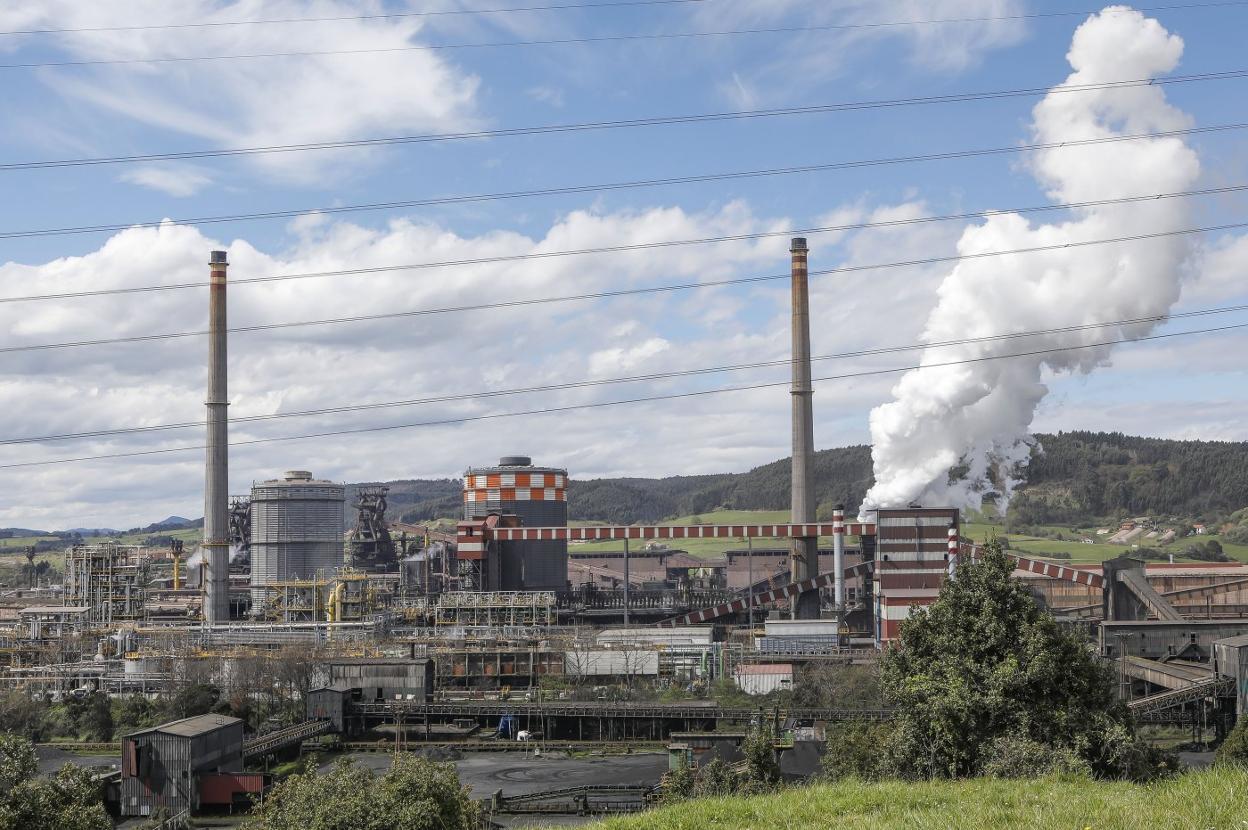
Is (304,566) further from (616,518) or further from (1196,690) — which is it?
(616,518)

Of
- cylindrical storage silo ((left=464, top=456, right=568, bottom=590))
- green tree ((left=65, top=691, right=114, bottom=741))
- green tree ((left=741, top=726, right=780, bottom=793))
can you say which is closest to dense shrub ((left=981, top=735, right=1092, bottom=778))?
green tree ((left=741, top=726, right=780, bottom=793))

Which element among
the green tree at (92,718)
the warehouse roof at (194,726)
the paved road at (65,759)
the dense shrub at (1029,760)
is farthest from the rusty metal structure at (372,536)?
the dense shrub at (1029,760)

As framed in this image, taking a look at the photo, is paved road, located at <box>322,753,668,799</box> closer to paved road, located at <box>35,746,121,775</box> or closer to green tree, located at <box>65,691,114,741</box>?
paved road, located at <box>35,746,121,775</box>

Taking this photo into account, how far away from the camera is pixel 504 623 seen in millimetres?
60125

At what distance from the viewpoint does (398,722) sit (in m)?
40.0

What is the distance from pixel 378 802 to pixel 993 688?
783 centimetres

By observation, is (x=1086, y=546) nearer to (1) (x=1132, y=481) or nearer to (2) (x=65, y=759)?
(1) (x=1132, y=481)

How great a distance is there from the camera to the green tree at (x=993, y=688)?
1542 centimetres

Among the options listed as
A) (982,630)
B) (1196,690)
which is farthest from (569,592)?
(982,630)

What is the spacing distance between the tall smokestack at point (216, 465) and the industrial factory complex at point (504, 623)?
99mm

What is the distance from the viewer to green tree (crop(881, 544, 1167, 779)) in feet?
50.6

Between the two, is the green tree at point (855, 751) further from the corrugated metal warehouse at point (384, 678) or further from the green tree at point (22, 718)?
the green tree at point (22, 718)

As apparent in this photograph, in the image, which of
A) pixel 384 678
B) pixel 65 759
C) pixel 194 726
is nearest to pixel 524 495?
pixel 384 678

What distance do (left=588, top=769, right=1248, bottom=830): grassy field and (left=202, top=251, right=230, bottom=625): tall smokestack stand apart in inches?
1992
